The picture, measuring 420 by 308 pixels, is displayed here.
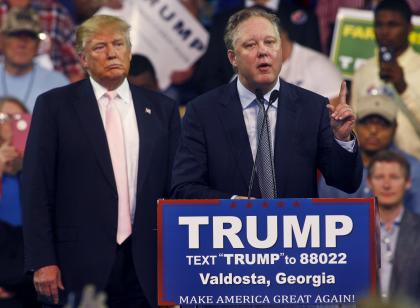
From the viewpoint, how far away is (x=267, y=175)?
392cm

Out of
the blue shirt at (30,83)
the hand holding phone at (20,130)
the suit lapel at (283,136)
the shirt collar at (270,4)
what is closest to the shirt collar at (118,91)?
the suit lapel at (283,136)

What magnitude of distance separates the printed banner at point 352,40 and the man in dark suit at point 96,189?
8.80ft

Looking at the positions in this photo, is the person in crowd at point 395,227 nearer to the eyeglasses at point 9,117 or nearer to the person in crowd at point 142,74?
the person in crowd at point 142,74

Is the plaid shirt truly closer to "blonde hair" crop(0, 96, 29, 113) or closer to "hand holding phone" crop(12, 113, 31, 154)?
"blonde hair" crop(0, 96, 29, 113)

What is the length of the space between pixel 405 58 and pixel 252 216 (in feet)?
12.0

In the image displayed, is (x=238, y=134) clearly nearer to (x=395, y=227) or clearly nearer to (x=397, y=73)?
(x=395, y=227)

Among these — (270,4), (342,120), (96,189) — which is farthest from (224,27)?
(342,120)

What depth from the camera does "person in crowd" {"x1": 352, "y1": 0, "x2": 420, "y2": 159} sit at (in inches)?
272

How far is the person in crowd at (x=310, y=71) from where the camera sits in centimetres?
700

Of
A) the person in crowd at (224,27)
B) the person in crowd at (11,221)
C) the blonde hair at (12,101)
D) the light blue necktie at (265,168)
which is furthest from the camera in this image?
the person in crowd at (224,27)

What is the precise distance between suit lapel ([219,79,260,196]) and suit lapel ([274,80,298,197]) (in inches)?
3.5

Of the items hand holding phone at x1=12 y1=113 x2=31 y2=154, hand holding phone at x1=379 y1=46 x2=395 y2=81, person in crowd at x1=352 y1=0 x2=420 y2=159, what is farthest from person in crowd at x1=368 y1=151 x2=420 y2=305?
hand holding phone at x1=12 y1=113 x2=31 y2=154

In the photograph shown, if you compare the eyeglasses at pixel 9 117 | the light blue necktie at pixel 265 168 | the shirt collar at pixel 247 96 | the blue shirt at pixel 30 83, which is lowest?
the light blue necktie at pixel 265 168

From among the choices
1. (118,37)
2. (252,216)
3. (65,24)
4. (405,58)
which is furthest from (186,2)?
(252,216)
